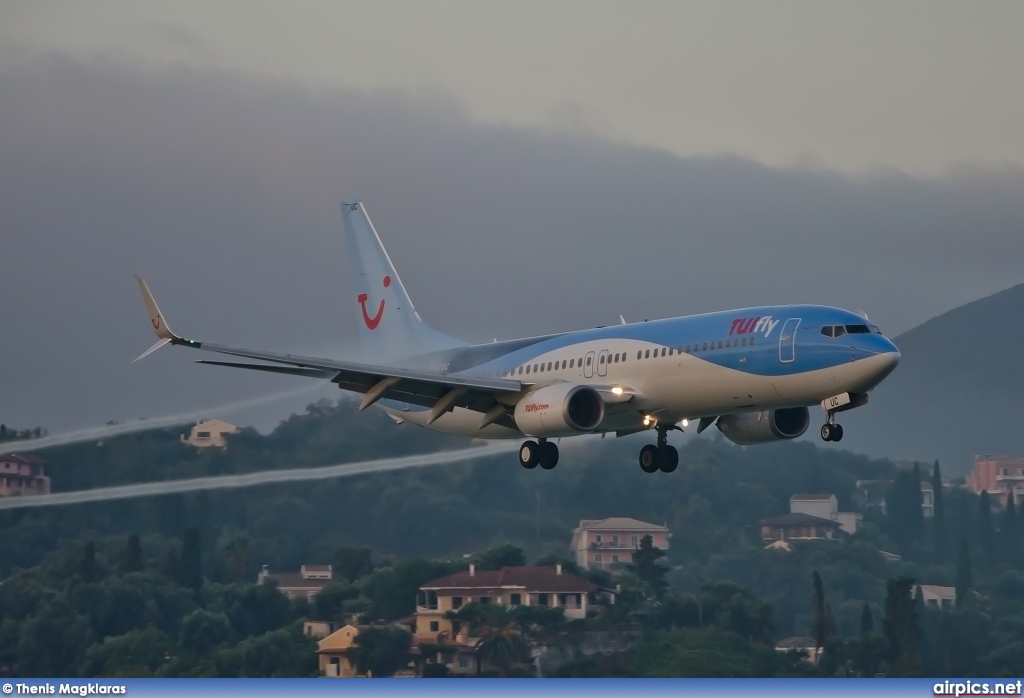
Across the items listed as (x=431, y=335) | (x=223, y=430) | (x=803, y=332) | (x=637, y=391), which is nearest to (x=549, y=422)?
(x=637, y=391)

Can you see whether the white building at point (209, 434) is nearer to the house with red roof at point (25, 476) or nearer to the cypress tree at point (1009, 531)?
the house with red roof at point (25, 476)

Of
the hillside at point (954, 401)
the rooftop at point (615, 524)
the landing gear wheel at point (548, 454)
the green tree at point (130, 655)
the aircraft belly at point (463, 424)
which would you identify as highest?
the hillside at point (954, 401)

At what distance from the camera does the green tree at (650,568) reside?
75.2 metres

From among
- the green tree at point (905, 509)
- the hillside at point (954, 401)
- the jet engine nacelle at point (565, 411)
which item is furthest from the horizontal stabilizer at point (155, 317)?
the hillside at point (954, 401)

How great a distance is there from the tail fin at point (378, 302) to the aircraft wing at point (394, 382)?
6940mm

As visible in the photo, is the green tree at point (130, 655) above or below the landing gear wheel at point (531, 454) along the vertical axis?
below

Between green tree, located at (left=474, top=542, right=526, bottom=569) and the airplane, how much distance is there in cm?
2040

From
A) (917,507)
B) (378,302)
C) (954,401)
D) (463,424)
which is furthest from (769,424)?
(954,401)

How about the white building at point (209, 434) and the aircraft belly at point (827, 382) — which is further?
the white building at point (209, 434)

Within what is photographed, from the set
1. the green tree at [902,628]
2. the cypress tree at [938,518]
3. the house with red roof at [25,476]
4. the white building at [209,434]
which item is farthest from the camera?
the cypress tree at [938,518]

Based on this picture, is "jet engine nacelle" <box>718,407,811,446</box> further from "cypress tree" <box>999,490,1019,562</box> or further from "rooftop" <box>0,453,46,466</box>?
"cypress tree" <box>999,490,1019,562</box>

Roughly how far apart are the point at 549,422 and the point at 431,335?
11752 millimetres

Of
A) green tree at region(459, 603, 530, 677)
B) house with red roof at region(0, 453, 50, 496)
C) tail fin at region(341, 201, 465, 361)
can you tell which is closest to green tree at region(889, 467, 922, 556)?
green tree at region(459, 603, 530, 677)

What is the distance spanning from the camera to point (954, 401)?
466 ft
